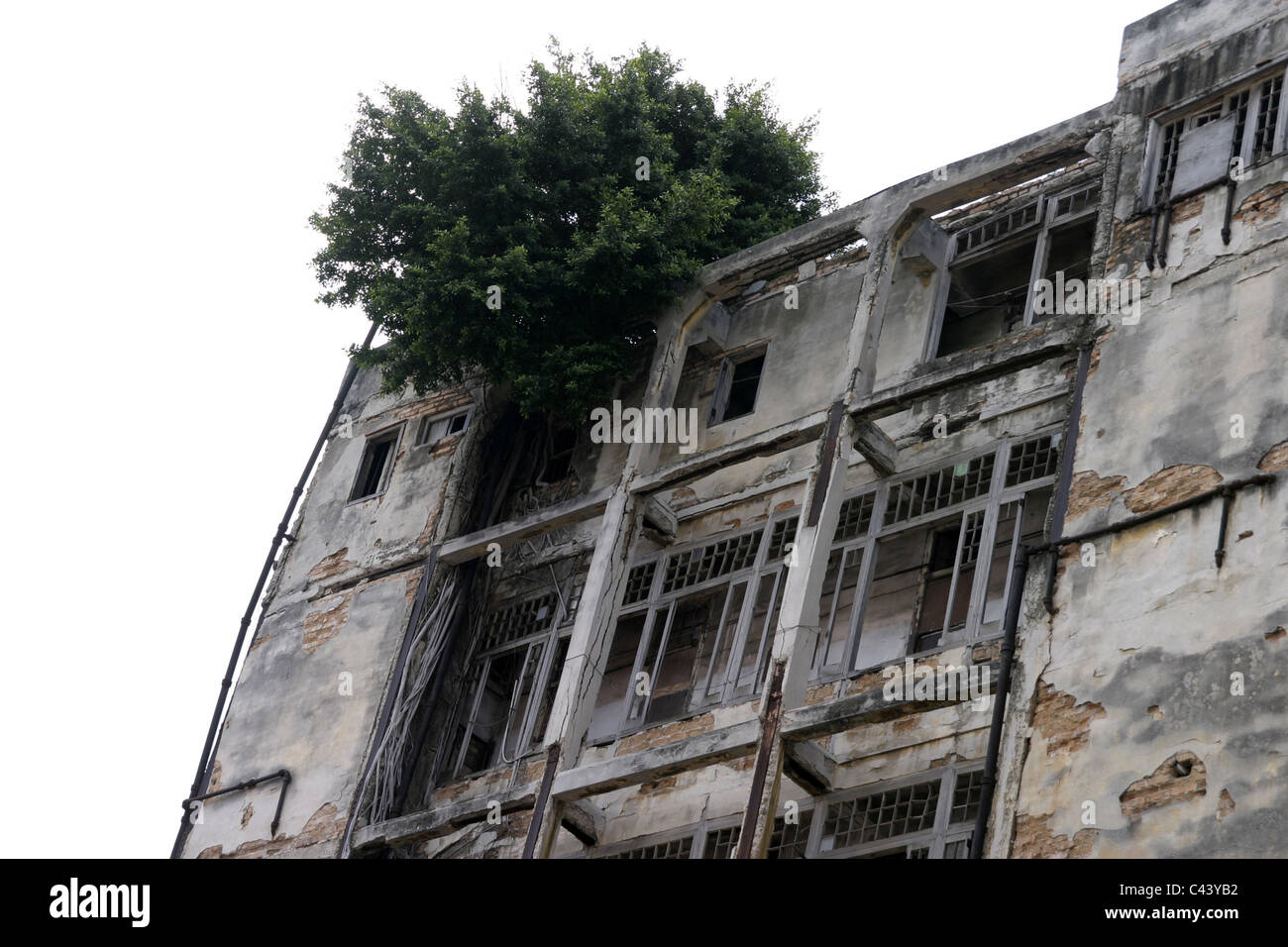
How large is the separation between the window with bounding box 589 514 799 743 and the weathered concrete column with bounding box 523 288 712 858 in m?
0.53

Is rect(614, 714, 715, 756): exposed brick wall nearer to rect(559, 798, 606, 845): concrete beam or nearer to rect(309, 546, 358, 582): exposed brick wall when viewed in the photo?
rect(559, 798, 606, 845): concrete beam

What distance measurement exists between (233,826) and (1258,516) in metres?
10.0

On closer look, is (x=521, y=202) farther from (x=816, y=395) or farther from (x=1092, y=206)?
(x=1092, y=206)

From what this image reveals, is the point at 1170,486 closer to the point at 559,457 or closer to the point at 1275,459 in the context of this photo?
the point at 1275,459

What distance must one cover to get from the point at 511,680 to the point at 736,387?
3.55m

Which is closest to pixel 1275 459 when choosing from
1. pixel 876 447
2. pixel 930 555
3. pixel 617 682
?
pixel 930 555

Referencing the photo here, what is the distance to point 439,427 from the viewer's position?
18844 millimetres

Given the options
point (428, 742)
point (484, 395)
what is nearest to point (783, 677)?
point (428, 742)

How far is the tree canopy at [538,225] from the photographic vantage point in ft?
54.9

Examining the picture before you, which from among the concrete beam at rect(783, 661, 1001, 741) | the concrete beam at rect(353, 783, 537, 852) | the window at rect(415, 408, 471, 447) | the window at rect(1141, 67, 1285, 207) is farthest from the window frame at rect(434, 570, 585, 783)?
the window at rect(1141, 67, 1285, 207)

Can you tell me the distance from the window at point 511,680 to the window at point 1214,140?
21.0 feet

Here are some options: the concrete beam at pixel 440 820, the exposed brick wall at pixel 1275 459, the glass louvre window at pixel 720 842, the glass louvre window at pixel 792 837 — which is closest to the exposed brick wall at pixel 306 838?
the concrete beam at pixel 440 820

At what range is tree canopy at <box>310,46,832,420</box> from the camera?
1673cm

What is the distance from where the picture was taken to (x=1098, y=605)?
1195cm
